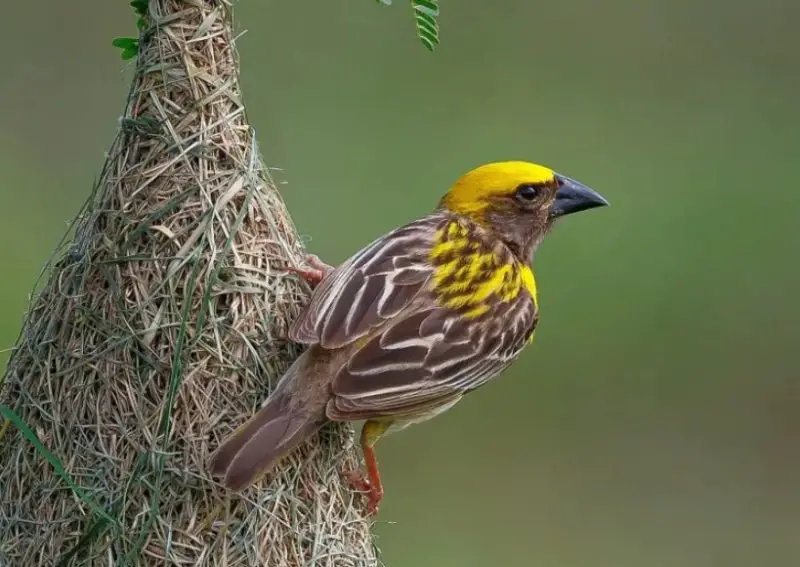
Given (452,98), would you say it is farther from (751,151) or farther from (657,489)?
(657,489)

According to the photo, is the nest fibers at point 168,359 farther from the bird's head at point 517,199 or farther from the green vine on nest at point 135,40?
→ the bird's head at point 517,199

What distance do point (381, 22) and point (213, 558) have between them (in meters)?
6.74

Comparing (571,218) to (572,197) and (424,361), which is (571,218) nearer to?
(572,197)

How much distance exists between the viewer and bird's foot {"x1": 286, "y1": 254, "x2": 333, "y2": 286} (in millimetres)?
3502

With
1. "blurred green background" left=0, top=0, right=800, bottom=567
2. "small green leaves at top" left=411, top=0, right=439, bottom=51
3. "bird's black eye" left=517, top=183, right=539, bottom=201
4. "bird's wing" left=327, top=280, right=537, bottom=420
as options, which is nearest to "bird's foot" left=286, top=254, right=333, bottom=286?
"bird's wing" left=327, top=280, right=537, bottom=420

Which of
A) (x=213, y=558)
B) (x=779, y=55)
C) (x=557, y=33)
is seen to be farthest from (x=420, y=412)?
(x=779, y=55)

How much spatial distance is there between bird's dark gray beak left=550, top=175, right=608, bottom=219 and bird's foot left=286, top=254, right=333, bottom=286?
3.33 ft

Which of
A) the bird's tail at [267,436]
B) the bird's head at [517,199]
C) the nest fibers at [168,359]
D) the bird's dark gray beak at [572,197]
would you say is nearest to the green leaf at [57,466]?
the nest fibers at [168,359]

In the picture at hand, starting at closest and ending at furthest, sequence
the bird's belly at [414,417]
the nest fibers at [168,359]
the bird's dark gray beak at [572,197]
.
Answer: the nest fibers at [168,359], the bird's belly at [414,417], the bird's dark gray beak at [572,197]

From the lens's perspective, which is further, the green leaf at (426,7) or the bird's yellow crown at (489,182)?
the bird's yellow crown at (489,182)

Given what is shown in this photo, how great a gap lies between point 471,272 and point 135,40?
3.82ft

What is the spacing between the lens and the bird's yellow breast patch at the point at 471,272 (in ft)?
12.3

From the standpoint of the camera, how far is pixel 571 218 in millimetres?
8961

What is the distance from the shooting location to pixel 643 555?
26.8 ft
